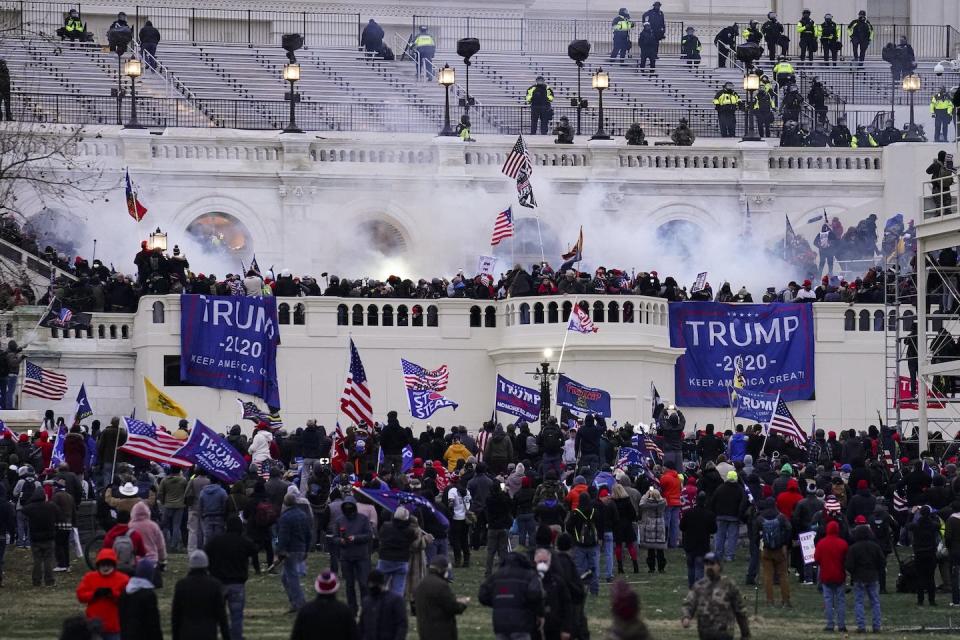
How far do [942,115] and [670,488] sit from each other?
31758 mm

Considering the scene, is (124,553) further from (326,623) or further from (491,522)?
(491,522)

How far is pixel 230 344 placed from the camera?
168 ft

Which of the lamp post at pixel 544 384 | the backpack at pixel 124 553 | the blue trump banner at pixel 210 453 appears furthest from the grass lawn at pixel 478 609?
the lamp post at pixel 544 384

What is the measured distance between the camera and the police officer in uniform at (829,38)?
73.9 metres

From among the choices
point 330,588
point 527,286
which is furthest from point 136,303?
point 330,588

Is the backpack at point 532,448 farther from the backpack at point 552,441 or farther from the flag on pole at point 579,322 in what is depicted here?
the flag on pole at point 579,322

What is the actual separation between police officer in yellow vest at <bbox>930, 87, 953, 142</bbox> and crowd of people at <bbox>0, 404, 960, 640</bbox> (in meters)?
21.1

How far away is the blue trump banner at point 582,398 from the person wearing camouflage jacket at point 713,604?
20941 millimetres

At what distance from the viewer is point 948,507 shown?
35.3m

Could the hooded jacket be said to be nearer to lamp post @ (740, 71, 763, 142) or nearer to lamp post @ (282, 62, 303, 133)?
lamp post @ (282, 62, 303, 133)

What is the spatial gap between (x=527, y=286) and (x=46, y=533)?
20633mm

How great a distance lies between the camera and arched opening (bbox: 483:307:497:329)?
53312 millimetres

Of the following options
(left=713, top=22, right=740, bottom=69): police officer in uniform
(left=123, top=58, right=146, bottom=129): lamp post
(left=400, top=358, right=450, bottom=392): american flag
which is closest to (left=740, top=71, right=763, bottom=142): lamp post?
(left=713, top=22, right=740, bottom=69): police officer in uniform

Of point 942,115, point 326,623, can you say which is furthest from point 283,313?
point 326,623
